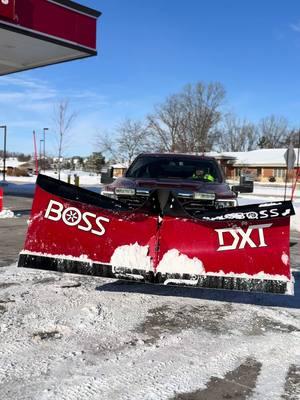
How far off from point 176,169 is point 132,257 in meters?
2.82

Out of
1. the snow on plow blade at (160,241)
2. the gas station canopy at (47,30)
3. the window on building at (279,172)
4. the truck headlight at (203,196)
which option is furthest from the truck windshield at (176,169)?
the window on building at (279,172)

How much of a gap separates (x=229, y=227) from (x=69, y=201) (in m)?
1.58

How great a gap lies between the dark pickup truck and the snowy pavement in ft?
3.69

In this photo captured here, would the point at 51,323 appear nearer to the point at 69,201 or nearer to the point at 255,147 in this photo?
the point at 69,201

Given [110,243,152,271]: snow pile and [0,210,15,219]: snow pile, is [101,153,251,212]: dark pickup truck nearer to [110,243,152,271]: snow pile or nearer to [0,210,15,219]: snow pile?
[110,243,152,271]: snow pile

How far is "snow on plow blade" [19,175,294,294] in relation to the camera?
15.3 feet

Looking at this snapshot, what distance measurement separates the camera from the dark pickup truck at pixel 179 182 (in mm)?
6031

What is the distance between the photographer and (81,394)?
3.34 meters

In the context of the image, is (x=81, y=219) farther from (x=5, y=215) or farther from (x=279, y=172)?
(x=279, y=172)

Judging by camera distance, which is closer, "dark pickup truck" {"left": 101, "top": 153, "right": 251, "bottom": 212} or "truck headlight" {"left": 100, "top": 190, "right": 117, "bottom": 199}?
"dark pickup truck" {"left": 101, "top": 153, "right": 251, "bottom": 212}

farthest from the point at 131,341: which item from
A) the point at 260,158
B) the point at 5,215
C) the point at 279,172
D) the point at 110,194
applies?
the point at 260,158

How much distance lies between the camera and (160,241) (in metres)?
4.86

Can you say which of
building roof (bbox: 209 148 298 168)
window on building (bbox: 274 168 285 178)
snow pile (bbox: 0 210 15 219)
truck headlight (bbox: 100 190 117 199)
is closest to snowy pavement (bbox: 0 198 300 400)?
truck headlight (bbox: 100 190 117 199)

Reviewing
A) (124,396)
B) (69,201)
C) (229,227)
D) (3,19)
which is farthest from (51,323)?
(3,19)
